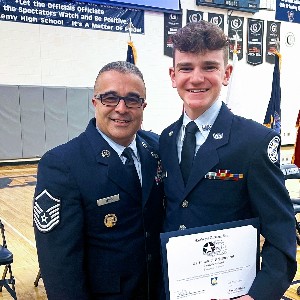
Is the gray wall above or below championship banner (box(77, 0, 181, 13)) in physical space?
below

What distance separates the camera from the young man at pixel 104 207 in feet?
4.29

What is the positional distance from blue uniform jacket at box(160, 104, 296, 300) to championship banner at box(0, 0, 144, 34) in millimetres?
9336

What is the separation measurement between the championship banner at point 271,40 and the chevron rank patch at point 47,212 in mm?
13290

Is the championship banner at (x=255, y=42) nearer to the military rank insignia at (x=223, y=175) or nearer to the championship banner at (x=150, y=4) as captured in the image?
the championship banner at (x=150, y=4)

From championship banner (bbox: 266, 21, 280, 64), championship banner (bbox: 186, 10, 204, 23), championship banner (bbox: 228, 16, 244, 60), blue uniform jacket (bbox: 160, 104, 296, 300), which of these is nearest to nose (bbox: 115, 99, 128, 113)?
blue uniform jacket (bbox: 160, 104, 296, 300)

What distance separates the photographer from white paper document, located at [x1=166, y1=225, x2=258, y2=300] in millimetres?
1172

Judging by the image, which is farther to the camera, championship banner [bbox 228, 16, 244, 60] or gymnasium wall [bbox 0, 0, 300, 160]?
championship banner [bbox 228, 16, 244, 60]

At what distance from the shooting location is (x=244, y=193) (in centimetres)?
125

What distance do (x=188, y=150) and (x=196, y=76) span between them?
248 mm

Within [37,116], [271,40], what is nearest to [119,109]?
[37,116]

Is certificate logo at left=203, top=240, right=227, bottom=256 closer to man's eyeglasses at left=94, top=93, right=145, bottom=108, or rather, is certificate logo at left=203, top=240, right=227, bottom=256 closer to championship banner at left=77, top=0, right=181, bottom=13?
man's eyeglasses at left=94, top=93, right=145, bottom=108

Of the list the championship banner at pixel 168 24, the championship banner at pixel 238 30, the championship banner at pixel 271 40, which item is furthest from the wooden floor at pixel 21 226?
the championship banner at pixel 271 40

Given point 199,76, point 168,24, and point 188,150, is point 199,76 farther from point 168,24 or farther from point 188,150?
point 168,24

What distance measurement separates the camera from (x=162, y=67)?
11.6 m
